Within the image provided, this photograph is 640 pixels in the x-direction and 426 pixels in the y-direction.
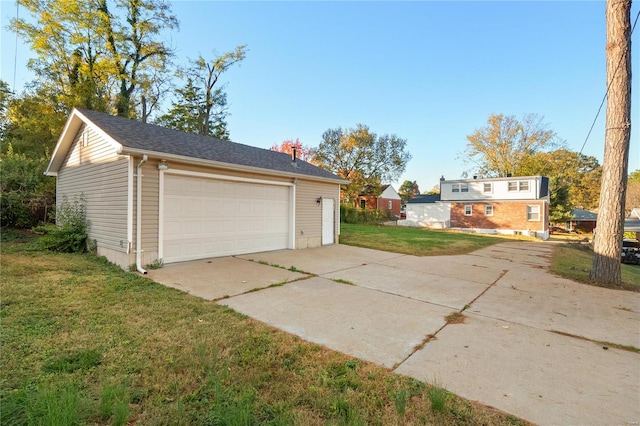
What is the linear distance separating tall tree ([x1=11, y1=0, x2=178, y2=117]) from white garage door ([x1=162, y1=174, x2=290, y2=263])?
13335mm

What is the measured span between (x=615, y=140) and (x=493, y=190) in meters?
20.7

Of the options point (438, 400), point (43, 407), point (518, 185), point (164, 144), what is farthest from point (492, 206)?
point (43, 407)

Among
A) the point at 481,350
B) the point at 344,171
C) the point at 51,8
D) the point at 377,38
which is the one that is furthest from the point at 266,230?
the point at 344,171

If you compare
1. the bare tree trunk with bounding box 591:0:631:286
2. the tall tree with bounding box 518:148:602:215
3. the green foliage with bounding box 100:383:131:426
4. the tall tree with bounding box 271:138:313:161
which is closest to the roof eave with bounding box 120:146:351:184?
the green foliage with bounding box 100:383:131:426

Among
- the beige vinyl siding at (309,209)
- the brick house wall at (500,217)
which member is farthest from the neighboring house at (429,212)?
the beige vinyl siding at (309,209)

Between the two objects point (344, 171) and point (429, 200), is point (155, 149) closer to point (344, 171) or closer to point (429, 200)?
point (344, 171)

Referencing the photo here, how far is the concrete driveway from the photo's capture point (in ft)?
8.40

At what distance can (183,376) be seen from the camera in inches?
103

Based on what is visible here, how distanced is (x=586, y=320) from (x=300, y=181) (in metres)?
8.62

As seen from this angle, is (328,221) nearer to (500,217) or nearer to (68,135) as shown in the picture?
(68,135)

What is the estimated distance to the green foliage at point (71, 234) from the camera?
822 centimetres

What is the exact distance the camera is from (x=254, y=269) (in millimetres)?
7203

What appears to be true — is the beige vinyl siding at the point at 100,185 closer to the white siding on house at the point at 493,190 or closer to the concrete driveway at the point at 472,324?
the concrete driveway at the point at 472,324

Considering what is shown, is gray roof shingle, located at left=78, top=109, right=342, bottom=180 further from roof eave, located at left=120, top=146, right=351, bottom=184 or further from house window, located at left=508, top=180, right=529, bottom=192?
house window, located at left=508, top=180, right=529, bottom=192
